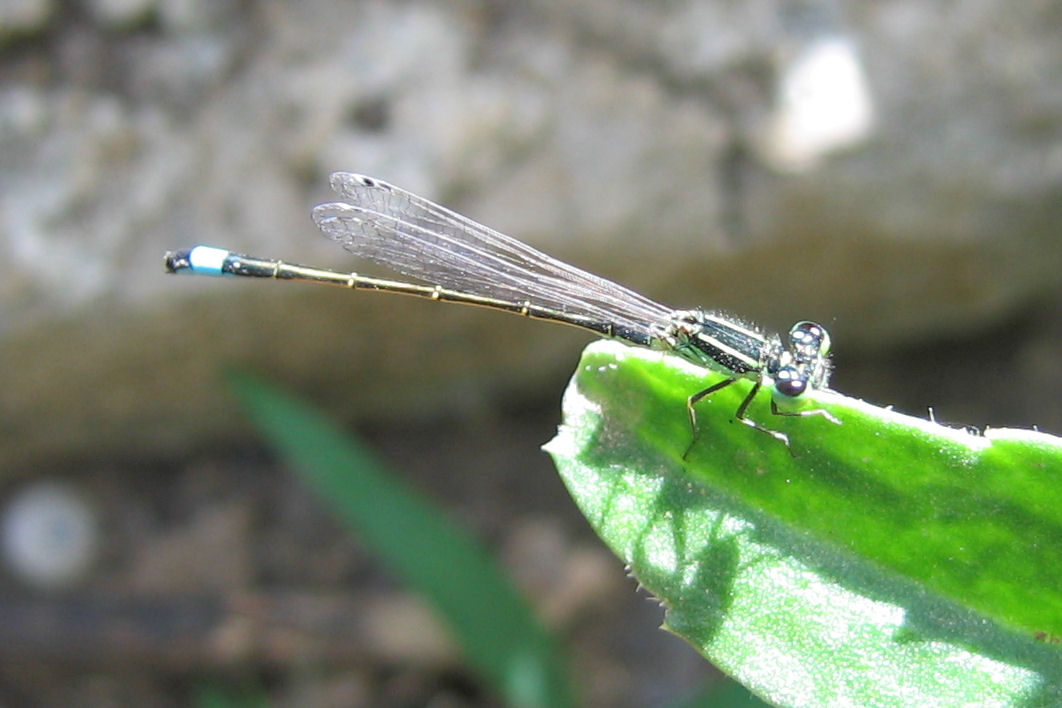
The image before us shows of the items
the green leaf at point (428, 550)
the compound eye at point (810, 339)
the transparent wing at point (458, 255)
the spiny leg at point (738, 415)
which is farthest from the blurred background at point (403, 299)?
the spiny leg at point (738, 415)

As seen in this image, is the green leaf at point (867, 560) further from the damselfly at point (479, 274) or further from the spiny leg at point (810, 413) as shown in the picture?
the damselfly at point (479, 274)

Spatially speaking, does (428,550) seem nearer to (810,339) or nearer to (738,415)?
(810,339)

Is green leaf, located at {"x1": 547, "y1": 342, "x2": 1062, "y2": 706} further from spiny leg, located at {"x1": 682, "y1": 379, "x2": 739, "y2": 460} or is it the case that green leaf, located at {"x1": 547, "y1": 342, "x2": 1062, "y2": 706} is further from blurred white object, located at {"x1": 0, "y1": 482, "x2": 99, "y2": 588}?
blurred white object, located at {"x1": 0, "y1": 482, "x2": 99, "y2": 588}

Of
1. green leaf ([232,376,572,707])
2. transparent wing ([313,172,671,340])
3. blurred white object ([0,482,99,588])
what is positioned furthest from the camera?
blurred white object ([0,482,99,588])

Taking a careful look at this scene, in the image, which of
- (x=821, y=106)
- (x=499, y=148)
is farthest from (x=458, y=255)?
(x=821, y=106)

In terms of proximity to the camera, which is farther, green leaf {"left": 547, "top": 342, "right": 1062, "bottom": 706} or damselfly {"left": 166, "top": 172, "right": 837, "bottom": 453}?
damselfly {"left": 166, "top": 172, "right": 837, "bottom": 453}

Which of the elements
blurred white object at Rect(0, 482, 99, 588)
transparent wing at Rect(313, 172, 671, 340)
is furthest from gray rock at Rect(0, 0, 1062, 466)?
blurred white object at Rect(0, 482, 99, 588)

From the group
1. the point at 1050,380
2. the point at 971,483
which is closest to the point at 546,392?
the point at 1050,380
